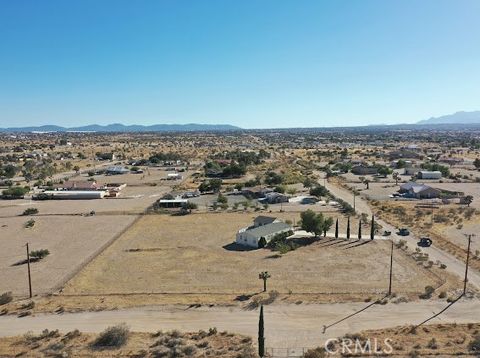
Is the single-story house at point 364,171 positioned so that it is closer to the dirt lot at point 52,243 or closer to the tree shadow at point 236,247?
the dirt lot at point 52,243

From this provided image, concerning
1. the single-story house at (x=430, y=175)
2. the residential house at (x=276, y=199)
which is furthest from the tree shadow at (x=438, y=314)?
the single-story house at (x=430, y=175)

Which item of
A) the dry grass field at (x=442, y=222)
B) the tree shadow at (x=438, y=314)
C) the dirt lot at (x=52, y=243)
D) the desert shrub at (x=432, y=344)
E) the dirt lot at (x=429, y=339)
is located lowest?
the dirt lot at (x=52, y=243)

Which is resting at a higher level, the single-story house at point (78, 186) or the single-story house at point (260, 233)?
the single-story house at point (260, 233)

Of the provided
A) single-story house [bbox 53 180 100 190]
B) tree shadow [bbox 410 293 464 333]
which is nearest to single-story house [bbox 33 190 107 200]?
single-story house [bbox 53 180 100 190]

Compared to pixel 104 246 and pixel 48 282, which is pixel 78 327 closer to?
pixel 48 282

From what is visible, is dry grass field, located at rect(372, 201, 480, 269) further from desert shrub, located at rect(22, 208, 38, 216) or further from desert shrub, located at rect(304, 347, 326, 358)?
desert shrub, located at rect(22, 208, 38, 216)

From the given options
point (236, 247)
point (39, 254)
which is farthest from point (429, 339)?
point (39, 254)
